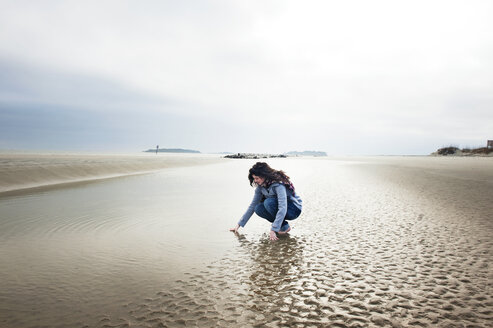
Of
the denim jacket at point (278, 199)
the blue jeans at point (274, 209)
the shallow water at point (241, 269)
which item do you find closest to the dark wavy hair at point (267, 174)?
the denim jacket at point (278, 199)

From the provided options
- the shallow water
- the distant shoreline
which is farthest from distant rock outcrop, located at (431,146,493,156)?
the shallow water

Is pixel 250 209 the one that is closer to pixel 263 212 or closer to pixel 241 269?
pixel 263 212

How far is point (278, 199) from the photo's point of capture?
5.53m

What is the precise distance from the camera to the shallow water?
2.64m

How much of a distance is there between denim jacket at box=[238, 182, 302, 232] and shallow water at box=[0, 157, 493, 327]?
33cm

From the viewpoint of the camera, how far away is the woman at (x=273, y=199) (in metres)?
5.44

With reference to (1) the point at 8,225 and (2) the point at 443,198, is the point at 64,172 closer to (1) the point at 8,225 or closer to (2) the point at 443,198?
(1) the point at 8,225

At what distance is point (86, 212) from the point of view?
7.21 m

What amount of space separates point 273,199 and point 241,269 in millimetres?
2210

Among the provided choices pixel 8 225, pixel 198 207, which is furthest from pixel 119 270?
pixel 198 207

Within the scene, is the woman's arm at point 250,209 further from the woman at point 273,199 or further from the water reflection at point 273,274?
the water reflection at point 273,274

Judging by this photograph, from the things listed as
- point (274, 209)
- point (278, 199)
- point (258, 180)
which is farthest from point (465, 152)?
point (258, 180)

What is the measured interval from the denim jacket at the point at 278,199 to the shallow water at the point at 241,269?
0.33 m

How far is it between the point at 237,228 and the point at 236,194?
5150 millimetres
